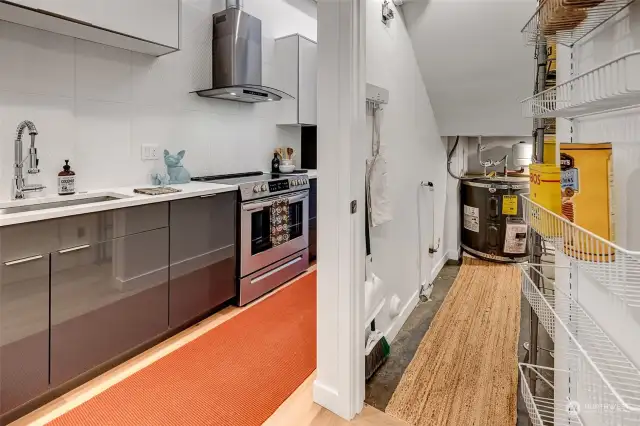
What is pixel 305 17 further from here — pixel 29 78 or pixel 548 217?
pixel 548 217

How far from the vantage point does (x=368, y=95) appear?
74.2 inches

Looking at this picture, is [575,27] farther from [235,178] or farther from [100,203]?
[235,178]

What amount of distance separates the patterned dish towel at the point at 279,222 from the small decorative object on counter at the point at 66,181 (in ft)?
4.63

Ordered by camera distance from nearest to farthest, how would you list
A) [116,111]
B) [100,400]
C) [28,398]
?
[28,398] → [100,400] → [116,111]

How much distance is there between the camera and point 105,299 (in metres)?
2.03

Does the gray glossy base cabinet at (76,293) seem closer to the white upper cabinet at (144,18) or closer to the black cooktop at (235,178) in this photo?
the black cooktop at (235,178)

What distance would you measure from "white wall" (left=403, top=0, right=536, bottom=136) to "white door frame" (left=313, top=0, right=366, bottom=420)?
114 centimetres

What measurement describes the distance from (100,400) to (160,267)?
76cm

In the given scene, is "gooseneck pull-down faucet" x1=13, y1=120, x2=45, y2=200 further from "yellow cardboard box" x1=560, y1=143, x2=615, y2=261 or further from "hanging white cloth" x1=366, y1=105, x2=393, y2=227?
"yellow cardboard box" x1=560, y1=143, x2=615, y2=261

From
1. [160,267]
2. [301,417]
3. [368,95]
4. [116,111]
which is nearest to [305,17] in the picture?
[116,111]

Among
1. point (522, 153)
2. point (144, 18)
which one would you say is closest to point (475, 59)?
point (522, 153)

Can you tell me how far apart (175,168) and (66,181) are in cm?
77

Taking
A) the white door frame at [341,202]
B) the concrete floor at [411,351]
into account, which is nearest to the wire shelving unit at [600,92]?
the white door frame at [341,202]

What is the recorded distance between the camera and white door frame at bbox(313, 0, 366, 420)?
1616mm
